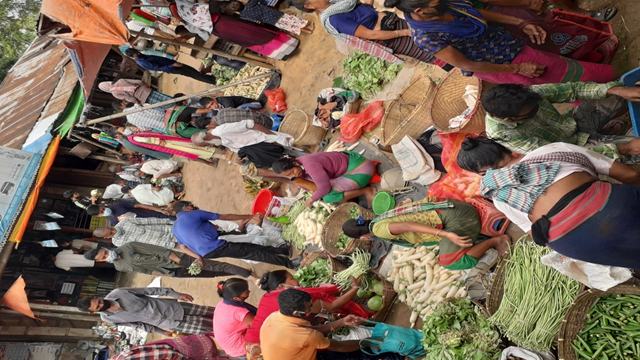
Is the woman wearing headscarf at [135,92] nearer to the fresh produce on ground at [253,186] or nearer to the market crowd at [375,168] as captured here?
the market crowd at [375,168]

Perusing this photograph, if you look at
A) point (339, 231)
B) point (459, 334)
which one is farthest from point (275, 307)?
point (459, 334)

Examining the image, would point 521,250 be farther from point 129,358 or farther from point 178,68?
point 178,68

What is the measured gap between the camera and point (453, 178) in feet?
12.9

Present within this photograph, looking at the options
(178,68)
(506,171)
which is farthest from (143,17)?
(506,171)

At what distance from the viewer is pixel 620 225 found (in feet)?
6.90

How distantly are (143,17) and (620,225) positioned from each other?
23.8 ft

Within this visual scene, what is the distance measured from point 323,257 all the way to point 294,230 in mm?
802

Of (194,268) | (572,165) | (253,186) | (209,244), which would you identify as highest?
(572,165)

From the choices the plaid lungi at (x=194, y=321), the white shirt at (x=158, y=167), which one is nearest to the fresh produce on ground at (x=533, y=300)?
the plaid lungi at (x=194, y=321)

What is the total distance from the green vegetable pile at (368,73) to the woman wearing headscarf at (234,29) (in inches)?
60.6

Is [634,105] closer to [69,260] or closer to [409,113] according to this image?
[409,113]

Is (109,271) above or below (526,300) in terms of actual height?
below

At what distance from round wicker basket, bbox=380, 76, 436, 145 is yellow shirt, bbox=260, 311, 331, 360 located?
6.81 feet

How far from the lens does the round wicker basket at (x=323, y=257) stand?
15.7 feet
